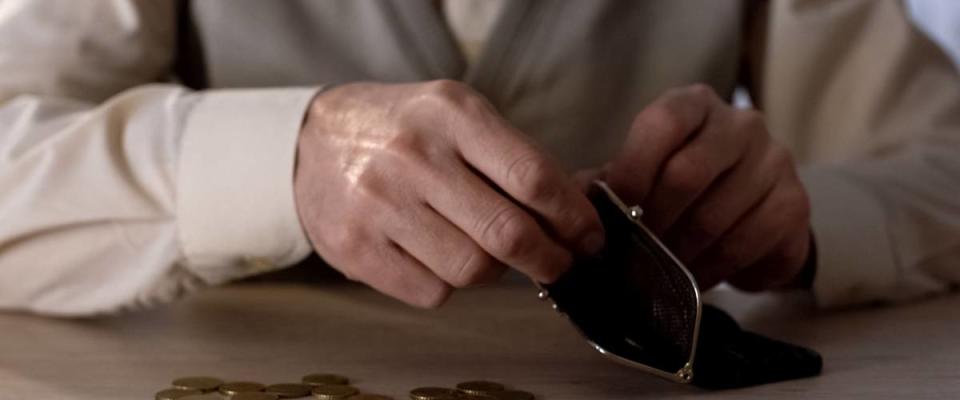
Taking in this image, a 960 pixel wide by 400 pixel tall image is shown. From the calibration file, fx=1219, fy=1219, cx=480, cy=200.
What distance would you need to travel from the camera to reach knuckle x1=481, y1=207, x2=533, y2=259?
617 mm

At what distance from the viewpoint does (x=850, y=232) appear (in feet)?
3.04

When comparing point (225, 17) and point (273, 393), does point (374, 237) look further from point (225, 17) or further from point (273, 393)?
point (225, 17)

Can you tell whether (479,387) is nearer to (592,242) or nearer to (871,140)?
(592,242)

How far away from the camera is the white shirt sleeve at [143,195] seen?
770 mm

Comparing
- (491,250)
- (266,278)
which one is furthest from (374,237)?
(266,278)

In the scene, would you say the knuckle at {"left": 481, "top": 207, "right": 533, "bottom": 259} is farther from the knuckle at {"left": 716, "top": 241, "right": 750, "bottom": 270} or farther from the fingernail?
the knuckle at {"left": 716, "top": 241, "right": 750, "bottom": 270}

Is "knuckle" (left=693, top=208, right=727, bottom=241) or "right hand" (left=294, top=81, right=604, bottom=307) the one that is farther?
"knuckle" (left=693, top=208, right=727, bottom=241)

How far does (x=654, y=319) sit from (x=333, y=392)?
17 cm

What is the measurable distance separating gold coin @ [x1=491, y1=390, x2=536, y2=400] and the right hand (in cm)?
7

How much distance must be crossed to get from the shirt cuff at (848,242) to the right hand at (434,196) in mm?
319

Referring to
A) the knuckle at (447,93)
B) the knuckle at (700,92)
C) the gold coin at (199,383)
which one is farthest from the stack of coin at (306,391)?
the knuckle at (700,92)

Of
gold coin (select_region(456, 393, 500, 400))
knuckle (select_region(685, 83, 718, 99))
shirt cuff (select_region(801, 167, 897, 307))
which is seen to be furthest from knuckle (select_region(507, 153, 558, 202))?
shirt cuff (select_region(801, 167, 897, 307))

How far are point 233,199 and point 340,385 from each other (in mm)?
192

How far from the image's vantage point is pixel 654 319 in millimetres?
643
